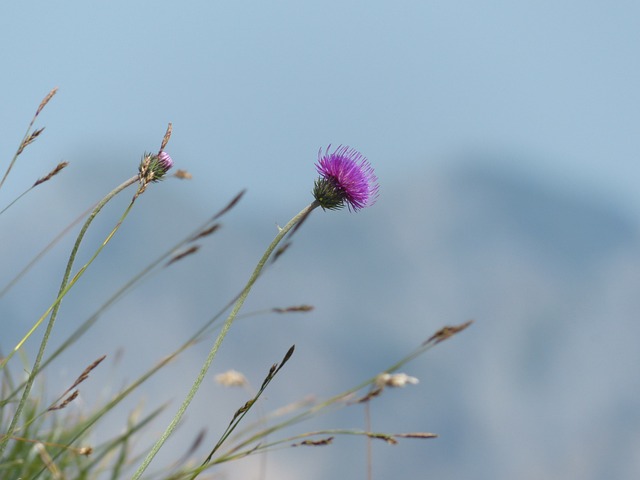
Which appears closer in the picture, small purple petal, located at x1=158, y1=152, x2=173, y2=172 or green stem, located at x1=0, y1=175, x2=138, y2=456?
green stem, located at x1=0, y1=175, x2=138, y2=456

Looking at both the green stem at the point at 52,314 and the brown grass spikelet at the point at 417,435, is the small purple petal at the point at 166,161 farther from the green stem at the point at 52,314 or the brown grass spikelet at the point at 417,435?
the brown grass spikelet at the point at 417,435

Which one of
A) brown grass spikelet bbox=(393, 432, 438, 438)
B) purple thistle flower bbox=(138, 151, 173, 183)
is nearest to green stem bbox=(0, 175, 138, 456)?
purple thistle flower bbox=(138, 151, 173, 183)

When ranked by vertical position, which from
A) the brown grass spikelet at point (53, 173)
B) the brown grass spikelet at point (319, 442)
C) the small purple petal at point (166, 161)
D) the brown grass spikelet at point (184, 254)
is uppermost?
the small purple petal at point (166, 161)

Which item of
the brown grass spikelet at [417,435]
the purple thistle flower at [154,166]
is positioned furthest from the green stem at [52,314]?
the brown grass spikelet at [417,435]

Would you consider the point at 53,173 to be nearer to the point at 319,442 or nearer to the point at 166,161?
the point at 166,161

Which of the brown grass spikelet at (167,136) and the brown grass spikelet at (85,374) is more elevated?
the brown grass spikelet at (167,136)

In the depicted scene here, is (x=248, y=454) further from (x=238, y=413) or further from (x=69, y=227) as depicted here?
(x=69, y=227)

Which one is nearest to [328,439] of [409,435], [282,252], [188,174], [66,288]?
[409,435]

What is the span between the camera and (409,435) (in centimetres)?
233

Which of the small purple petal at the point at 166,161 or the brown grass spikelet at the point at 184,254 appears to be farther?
the small purple petal at the point at 166,161

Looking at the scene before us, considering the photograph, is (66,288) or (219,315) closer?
(219,315)

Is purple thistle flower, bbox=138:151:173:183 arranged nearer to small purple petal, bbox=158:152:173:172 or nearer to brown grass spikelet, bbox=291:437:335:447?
small purple petal, bbox=158:152:173:172

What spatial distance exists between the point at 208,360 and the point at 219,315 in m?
0.21

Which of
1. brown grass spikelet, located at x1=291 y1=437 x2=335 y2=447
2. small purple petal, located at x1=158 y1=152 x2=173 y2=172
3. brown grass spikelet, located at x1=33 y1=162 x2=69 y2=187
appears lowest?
brown grass spikelet, located at x1=291 y1=437 x2=335 y2=447
